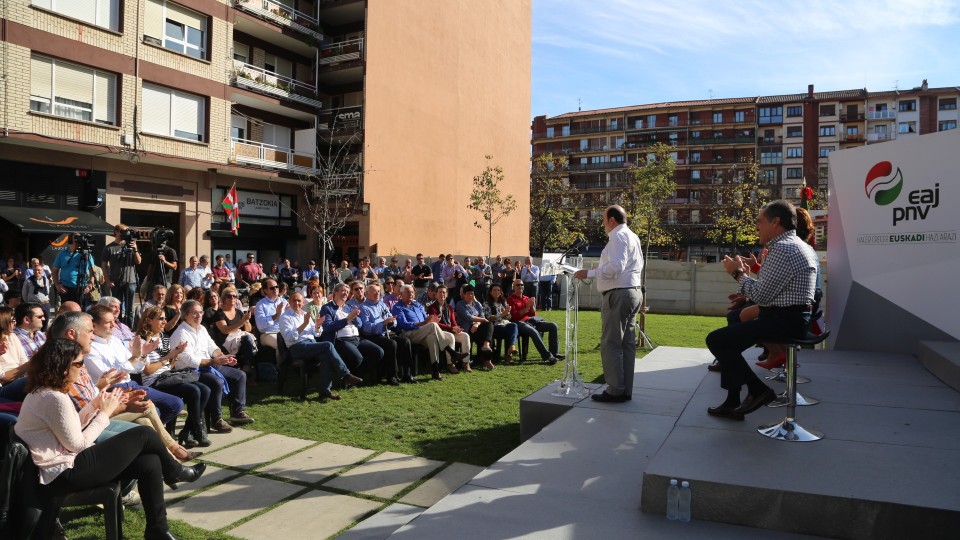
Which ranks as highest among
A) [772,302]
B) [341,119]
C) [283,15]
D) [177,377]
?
[283,15]

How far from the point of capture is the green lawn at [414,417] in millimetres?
5360

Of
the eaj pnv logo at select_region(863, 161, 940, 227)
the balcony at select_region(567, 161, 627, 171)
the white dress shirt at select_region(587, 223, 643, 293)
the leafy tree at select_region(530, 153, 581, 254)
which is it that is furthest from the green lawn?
the balcony at select_region(567, 161, 627, 171)

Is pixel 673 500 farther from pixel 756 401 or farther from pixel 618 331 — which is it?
pixel 618 331

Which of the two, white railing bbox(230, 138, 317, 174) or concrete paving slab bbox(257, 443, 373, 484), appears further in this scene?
white railing bbox(230, 138, 317, 174)

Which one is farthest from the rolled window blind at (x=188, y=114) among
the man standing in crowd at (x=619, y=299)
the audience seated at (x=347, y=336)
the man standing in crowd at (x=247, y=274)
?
the man standing in crowd at (x=619, y=299)

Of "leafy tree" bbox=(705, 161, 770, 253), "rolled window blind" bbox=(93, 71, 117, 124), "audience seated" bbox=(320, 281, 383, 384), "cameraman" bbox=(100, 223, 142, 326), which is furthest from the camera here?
"leafy tree" bbox=(705, 161, 770, 253)

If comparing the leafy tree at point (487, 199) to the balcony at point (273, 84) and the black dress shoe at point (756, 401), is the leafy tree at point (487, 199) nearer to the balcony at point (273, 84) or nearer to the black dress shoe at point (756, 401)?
the balcony at point (273, 84)

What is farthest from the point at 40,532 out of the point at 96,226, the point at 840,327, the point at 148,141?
the point at 148,141

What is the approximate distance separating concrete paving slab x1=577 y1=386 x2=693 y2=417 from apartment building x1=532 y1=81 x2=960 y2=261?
57560mm

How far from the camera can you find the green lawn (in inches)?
211

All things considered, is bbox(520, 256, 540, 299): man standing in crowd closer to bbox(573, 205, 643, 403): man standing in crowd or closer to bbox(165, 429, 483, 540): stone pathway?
bbox(573, 205, 643, 403): man standing in crowd

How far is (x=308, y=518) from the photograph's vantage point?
4094mm

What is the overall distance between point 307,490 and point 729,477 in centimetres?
293

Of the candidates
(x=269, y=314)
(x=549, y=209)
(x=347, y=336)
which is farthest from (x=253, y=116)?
(x=549, y=209)
